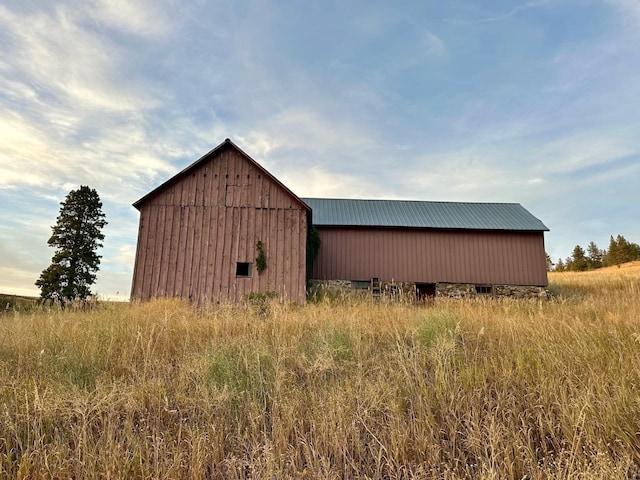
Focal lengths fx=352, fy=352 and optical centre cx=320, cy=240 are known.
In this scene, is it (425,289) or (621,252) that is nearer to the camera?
(425,289)

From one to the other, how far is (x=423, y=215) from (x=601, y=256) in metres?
57.8

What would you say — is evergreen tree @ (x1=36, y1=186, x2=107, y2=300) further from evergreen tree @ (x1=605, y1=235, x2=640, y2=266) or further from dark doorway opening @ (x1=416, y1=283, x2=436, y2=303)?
evergreen tree @ (x1=605, y1=235, x2=640, y2=266)

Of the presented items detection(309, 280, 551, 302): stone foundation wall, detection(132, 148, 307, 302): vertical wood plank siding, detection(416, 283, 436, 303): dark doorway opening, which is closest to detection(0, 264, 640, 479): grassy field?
detection(132, 148, 307, 302): vertical wood plank siding

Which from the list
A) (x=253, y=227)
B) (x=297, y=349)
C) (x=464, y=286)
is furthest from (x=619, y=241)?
(x=297, y=349)

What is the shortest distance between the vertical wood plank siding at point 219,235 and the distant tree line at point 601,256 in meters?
60.3

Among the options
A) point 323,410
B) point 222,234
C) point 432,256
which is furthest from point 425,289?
point 323,410

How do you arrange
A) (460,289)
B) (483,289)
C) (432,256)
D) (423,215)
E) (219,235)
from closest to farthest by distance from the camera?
1. (219,235)
2. (460,289)
3. (483,289)
4. (432,256)
5. (423,215)

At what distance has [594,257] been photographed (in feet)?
201

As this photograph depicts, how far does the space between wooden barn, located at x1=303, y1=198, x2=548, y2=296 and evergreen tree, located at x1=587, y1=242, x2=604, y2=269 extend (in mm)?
50223

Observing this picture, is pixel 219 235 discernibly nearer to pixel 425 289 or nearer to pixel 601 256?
pixel 425 289

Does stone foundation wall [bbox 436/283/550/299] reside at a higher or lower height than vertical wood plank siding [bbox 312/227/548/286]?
lower

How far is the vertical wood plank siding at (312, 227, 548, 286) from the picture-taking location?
19.9 m

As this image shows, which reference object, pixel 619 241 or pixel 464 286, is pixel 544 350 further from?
pixel 619 241

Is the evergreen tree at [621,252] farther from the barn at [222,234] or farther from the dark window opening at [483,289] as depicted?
the barn at [222,234]
